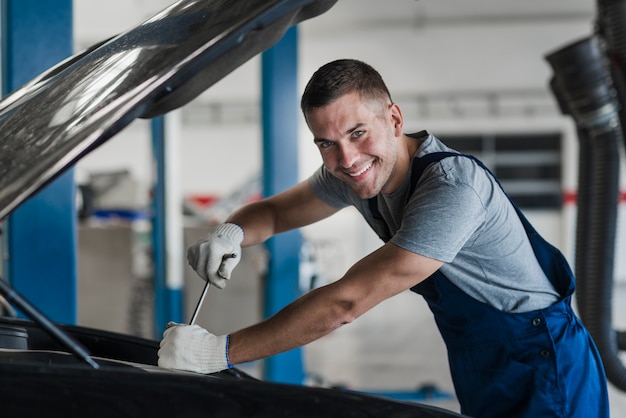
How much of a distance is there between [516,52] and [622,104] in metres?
9.78

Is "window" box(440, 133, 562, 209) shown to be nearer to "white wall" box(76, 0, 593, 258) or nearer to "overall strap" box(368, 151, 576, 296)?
"white wall" box(76, 0, 593, 258)

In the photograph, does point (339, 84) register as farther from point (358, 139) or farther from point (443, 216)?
point (443, 216)

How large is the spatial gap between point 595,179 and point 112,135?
7.57 ft

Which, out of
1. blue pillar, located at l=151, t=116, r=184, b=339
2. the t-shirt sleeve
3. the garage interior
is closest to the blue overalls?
the t-shirt sleeve

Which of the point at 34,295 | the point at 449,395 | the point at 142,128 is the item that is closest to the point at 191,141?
the point at 142,128

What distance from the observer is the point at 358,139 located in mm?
1551

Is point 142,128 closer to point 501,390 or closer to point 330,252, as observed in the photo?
point 330,252

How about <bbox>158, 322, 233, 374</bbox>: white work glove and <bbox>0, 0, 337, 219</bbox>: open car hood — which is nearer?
<bbox>0, 0, 337, 219</bbox>: open car hood

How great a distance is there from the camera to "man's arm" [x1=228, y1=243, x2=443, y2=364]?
142cm

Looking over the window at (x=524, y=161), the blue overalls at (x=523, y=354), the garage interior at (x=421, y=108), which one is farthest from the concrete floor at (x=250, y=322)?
the window at (x=524, y=161)

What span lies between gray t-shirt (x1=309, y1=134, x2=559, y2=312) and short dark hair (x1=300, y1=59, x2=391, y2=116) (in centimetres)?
21

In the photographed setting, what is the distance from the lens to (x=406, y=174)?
1.68 meters

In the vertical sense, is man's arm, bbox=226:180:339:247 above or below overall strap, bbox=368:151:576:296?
above

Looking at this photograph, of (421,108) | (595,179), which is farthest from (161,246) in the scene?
(421,108)
